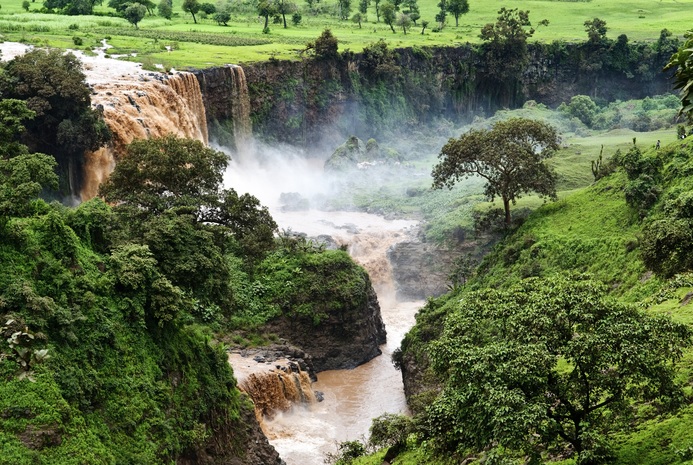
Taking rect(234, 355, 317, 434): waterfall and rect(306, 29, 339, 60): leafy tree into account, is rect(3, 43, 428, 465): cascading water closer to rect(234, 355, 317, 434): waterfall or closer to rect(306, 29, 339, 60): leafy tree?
rect(234, 355, 317, 434): waterfall

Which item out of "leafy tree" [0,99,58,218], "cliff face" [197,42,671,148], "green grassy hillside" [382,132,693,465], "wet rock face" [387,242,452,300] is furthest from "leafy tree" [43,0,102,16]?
"green grassy hillside" [382,132,693,465]

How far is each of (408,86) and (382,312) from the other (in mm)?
44878

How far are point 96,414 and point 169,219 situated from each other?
10.0m

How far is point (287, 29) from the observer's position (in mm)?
103312

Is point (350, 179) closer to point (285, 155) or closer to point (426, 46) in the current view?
point (285, 155)

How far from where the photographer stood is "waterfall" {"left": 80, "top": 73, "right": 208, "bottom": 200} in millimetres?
50406

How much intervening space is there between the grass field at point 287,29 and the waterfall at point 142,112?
4374 mm

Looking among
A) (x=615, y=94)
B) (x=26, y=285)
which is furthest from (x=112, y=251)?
(x=615, y=94)

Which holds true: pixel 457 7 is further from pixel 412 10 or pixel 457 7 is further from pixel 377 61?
pixel 377 61

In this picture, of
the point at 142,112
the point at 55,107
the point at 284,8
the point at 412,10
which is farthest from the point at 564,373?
the point at 412,10

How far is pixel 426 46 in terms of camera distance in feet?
316

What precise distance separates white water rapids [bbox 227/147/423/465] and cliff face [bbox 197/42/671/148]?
179 inches

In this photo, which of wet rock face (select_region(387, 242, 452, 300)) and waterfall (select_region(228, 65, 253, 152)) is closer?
wet rock face (select_region(387, 242, 452, 300))

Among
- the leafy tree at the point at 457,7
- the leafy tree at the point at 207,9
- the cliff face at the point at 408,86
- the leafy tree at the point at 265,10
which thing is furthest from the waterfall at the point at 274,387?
the leafy tree at the point at 457,7
